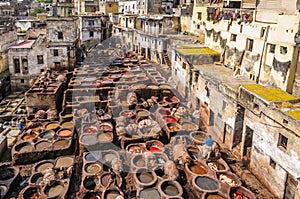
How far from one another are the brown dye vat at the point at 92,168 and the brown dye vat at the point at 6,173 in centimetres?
428

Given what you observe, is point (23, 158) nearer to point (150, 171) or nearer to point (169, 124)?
point (150, 171)

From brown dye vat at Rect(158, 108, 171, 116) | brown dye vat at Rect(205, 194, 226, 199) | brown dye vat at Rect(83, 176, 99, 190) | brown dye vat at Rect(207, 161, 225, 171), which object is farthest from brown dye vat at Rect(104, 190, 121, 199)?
brown dye vat at Rect(158, 108, 171, 116)

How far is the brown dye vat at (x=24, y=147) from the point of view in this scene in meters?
18.7

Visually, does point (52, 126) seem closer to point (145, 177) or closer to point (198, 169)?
point (145, 177)

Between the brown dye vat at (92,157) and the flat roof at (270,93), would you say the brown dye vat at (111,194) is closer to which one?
the brown dye vat at (92,157)

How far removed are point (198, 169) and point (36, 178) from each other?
9159 millimetres

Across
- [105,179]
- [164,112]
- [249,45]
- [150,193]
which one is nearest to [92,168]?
[105,179]

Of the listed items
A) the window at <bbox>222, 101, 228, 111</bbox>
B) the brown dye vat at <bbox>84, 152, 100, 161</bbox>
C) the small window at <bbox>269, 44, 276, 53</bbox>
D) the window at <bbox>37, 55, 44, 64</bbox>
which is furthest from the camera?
the window at <bbox>37, 55, 44, 64</bbox>

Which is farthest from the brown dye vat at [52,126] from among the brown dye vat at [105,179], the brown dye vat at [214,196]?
the brown dye vat at [214,196]

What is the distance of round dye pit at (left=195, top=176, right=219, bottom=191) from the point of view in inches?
579

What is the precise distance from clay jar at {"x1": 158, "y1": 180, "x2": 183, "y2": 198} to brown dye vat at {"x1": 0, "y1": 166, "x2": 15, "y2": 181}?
8688 millimetres

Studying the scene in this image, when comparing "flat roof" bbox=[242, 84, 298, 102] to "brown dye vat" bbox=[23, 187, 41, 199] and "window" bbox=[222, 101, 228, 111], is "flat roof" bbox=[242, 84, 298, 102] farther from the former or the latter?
"brown dye vat" bbox=[23, 187, 41, 199]

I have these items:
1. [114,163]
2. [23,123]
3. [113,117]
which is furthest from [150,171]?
[23,123]

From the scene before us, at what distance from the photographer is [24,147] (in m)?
19.1
